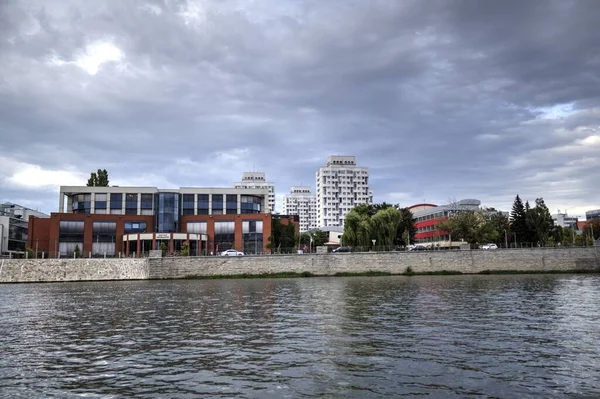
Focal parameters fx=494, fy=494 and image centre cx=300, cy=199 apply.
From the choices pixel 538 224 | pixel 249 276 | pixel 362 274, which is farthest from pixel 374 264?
pixel 538 224

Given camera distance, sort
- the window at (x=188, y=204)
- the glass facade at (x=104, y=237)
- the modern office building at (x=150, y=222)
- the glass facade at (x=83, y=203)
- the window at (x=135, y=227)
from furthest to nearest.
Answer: the window at (x=188, y=204)
the glass facade at (x=83, y=203)
the window at (x=135, y=227)
the glass facade at (x=104, y=237)
the modern office building at (x=150, y=222)

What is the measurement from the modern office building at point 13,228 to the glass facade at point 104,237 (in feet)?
65.0

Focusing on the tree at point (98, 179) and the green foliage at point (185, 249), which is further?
the tree at point (98, 179)

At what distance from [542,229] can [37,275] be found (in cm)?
10469

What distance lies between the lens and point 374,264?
87375 millimetres

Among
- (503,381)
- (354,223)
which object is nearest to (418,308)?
(503,381)

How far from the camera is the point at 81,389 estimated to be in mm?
14484

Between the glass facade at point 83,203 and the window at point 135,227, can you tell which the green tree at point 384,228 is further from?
the glass facade at point 83,203

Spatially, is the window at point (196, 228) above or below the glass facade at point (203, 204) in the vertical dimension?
below

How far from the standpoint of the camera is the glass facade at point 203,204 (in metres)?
132

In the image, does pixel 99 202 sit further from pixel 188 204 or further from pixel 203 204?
pixel 203 204

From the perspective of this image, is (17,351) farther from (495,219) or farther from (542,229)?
(495,219)

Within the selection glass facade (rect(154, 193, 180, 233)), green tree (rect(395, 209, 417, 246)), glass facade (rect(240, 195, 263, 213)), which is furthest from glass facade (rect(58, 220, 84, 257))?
green tree (rect(395, 209, 417, 246))

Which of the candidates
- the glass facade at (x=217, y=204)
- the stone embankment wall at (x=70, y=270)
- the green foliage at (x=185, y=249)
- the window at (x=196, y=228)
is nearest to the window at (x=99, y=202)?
the window at (x=196, y=228)
